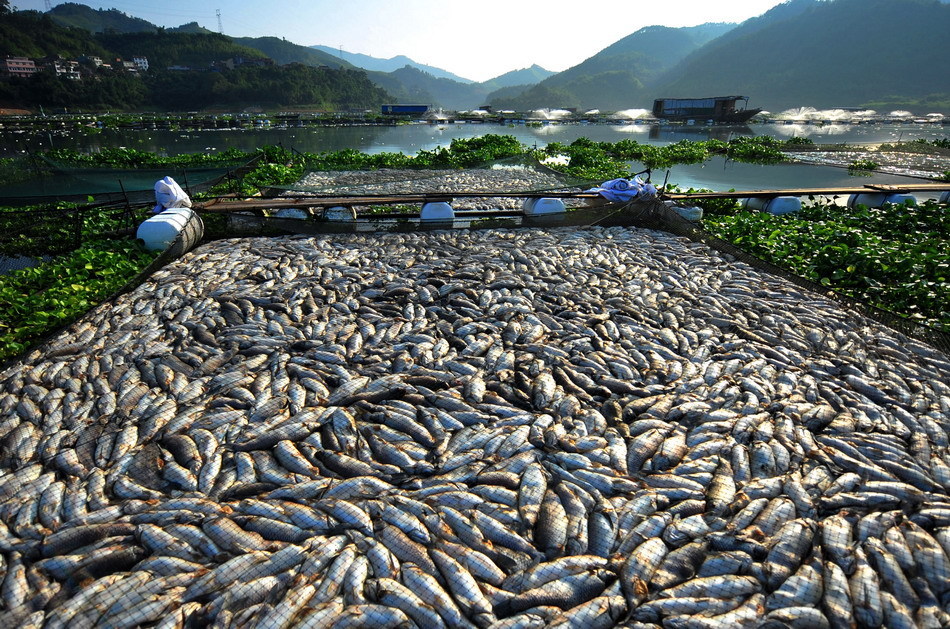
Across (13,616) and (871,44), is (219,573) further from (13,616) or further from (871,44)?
(871,44)

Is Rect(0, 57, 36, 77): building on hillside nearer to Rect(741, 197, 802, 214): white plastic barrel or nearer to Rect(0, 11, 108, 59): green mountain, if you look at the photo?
Rect(0, 11, 108, 59): green mountain

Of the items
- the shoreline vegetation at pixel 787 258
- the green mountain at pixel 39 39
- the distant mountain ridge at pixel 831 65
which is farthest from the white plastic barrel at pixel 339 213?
the distant mountain ridge at pixel 831 65

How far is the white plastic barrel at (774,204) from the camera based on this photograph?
13789 millimetres

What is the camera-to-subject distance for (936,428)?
4684 mm

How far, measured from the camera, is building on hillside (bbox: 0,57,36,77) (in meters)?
90.2

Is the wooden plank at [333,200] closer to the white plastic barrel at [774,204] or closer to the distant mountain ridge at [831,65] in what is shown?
the white plastic barrel at [774,204]

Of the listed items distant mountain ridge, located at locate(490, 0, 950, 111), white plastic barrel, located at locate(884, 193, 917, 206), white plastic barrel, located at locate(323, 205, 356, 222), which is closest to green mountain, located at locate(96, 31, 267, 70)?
distant mountain ridge, located at locate(490, 0, 950, 111)

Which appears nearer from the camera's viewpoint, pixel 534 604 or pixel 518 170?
pixel 534 604

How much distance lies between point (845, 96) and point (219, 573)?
199937 millimetres

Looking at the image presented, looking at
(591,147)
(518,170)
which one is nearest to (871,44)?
(591,147)

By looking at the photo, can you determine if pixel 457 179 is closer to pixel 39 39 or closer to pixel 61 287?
pixel 61 287

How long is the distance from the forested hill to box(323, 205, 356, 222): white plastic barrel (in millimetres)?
105018

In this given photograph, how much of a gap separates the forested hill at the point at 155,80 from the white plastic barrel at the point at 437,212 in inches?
4226

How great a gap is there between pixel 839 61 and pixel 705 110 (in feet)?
483
